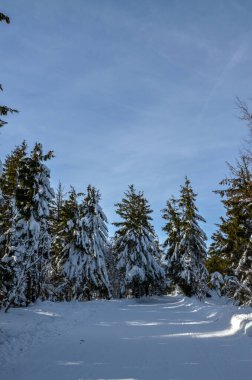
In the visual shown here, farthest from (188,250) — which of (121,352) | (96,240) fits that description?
(121,352)

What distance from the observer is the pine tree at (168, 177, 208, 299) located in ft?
117

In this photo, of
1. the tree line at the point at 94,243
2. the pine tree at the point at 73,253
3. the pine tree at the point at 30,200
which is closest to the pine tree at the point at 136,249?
the tree line at the point at 94,243

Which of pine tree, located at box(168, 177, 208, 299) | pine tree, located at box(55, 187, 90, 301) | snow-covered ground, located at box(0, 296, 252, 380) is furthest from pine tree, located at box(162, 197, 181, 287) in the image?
snow-covered ground, located at box(0, 296, 252, 380)

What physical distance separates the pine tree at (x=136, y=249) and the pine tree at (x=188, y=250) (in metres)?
2.45

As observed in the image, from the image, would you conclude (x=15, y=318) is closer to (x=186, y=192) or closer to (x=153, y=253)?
(x=153, y=253)

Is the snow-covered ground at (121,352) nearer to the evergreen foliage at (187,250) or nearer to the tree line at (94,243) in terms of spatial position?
the tree line at (94,243)

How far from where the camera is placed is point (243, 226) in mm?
23297

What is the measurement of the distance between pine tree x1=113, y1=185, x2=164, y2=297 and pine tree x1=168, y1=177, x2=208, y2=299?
245 cm

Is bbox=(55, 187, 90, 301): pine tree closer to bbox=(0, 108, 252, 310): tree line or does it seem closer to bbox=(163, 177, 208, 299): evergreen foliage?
bbox=(0, 108, 252, 310): tree line

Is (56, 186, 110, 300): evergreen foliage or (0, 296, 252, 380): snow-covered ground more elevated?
(56, 186, 110, 300): evergreen foliage

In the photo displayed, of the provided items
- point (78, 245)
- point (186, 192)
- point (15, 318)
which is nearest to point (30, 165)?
point (78, 245)

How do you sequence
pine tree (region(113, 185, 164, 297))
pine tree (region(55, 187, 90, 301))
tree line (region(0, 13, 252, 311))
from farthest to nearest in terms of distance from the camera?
pine tree (region(113, 185, 164, 297))
pine tree (region(55, 187, 90, 301))
tree line (region(0, 13, 252, 311))

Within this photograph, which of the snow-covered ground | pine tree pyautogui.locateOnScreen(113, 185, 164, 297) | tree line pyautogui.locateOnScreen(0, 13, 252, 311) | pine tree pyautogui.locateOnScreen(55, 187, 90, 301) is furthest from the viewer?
pine tree pyautogui.locateOnScreen(113, 185, 164, 297)

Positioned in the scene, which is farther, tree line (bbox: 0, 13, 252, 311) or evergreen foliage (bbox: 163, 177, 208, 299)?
evergreen foliage (bbox: 163, 177, 208, 299)
